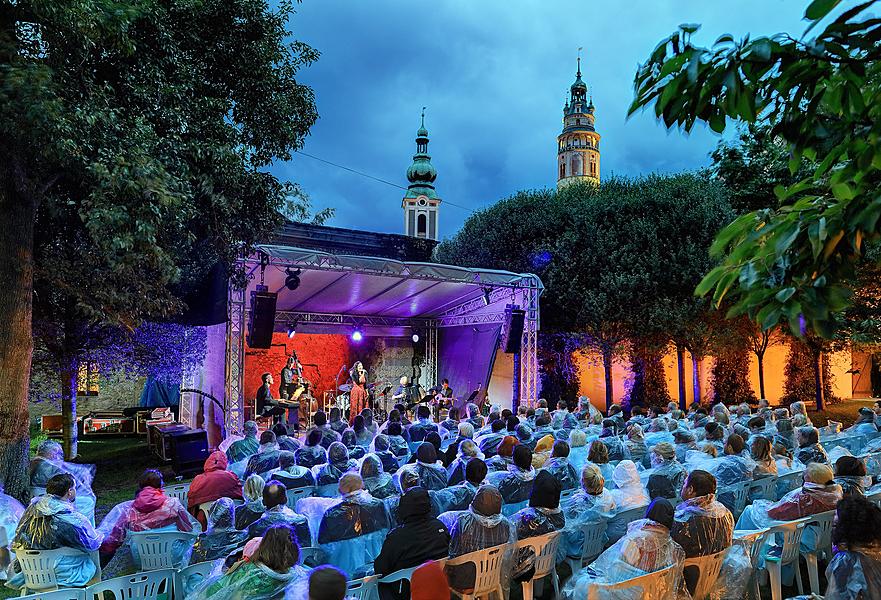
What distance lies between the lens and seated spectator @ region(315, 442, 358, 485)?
6.49 metres

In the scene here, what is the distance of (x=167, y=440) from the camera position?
35.8 feet

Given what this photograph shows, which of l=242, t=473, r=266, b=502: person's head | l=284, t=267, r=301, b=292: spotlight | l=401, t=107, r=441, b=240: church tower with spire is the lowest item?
l=242, t=473, r=266, b=502: person's head

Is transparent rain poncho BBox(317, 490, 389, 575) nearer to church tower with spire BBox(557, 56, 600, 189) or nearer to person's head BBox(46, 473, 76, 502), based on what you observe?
person's head BBox(46, 473, 76, 502)

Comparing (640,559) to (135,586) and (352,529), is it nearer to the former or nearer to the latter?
(352,529)

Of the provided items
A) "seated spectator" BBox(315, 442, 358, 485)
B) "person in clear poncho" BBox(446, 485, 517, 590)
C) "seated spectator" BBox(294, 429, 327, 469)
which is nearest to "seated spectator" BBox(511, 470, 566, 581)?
"person in clear poncho" BBox(446, 485, 517, 590)

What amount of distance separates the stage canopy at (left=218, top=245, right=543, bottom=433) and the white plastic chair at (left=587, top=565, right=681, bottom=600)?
9.27 metres

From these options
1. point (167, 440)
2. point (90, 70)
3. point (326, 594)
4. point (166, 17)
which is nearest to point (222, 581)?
point (326, 594)

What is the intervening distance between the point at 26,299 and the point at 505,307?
11440 mm

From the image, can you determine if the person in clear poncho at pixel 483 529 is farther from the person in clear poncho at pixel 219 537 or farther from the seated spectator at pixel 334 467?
the seated spectator at pixel 334 467

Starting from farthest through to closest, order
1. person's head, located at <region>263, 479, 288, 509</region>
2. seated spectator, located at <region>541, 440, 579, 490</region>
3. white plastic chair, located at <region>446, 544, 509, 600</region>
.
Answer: seated spectator, located at <region>541, 440, 579, 490</region> < person's head, located at <region>263, 479, 288, 509</region> < white plastic chair, located at <region>446, 544, 509, 600</region>

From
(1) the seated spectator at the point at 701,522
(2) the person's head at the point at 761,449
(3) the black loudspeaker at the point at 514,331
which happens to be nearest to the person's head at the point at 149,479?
(1) the seated spectator at the point at 701,522

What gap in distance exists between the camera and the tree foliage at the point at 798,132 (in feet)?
5.04

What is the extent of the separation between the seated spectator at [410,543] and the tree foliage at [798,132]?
2.67m

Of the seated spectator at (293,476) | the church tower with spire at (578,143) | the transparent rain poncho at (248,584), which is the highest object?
the church tower with spire at (578,143)
